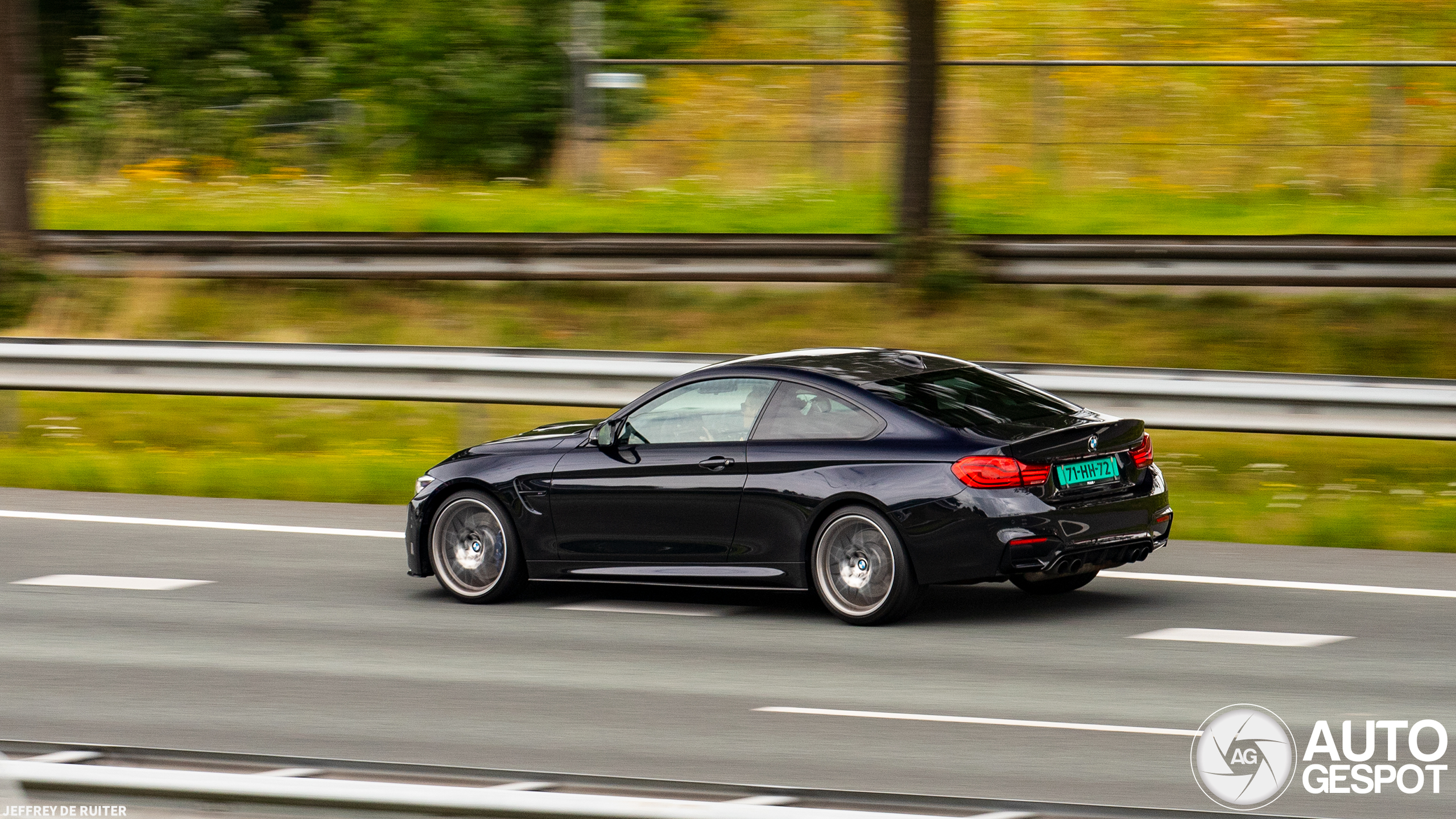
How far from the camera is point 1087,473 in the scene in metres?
8.66

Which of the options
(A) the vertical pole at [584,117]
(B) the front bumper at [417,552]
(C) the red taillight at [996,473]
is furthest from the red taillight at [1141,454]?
(A) the vertical pole at [584,117]

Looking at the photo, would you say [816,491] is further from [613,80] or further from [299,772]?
[613,80]

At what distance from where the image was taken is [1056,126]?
21016 millimetres

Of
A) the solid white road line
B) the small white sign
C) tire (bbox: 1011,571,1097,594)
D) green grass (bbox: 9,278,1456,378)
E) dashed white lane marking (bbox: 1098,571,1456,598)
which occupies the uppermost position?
the small white sign

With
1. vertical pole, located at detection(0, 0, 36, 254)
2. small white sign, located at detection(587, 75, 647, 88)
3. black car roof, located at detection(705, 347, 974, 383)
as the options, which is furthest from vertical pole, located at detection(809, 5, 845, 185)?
black car roof, located at detection(705, 347, 974, 383)

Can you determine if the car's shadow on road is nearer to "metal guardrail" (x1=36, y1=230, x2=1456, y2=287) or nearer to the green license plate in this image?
the green license plate

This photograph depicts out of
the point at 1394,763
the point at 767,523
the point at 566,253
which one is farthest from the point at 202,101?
the point at 1394,763

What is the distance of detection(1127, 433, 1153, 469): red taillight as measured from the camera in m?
8.95

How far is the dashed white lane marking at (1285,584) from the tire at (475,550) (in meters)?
3.25

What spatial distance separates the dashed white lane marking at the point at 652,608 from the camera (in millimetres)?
9453

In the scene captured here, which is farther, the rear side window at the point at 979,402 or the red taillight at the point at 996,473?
the rear side window at the point at 979,402

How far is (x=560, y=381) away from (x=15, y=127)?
8683mm

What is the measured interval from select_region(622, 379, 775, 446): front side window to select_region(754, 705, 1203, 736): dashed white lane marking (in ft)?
7.24

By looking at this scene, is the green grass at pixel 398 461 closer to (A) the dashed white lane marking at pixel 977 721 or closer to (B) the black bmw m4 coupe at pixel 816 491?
(B) the black bmw m4 coupe at pixel 816 491
